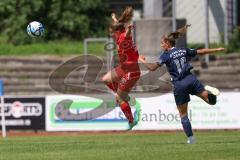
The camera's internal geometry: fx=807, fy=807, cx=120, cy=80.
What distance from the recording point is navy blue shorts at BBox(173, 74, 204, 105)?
16.9m

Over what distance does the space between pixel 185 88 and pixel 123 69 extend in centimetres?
230

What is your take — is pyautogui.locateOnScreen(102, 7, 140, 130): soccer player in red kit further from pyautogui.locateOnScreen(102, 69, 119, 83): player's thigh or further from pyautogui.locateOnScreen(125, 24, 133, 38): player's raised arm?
pyautogui.locateOnScreen(125, 24, 133, 38): player's raised arm

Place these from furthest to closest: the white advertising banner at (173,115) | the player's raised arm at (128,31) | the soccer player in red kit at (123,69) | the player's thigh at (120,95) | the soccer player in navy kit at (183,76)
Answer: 1. the white advertising banner at (173,115)
2. the player's thigh at (120,95)
3. the soccer player in red kit at (123,69)
4. the player's raised arm at (128,31)
5. the soccer player in navy kit at (183,76)

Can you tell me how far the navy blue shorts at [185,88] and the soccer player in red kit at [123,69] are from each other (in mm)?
1637

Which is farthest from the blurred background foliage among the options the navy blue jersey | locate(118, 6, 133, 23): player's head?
Result: the navy blue jersey

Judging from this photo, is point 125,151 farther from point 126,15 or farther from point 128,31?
point 126,15

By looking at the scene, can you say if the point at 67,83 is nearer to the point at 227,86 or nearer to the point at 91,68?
the point at 91,68

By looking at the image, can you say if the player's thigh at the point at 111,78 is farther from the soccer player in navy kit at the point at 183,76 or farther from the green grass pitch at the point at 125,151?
the soccer player in navy kit at the point at 183,76

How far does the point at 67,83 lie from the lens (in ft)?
113

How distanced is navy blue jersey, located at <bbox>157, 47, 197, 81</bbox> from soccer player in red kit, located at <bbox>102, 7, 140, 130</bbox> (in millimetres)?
1195

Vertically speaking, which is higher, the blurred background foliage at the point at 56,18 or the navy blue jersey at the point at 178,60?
the blurred background foliage at the point at 56,18

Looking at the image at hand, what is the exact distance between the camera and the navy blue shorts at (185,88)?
16875mm

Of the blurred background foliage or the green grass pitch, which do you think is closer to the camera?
the green grass pitch

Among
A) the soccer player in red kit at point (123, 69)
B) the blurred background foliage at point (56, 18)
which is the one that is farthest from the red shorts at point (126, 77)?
the blurred background foliage at point (56, 18)
